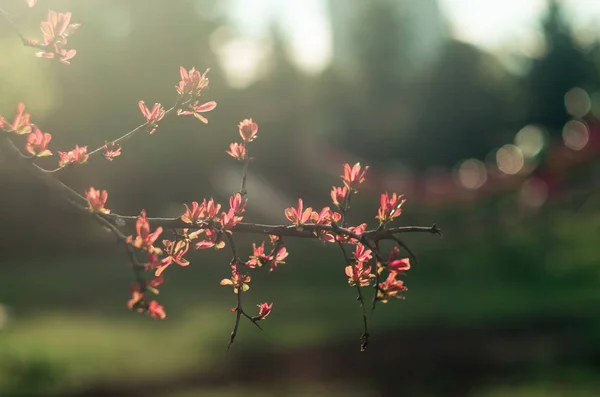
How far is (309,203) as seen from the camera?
1177 inches

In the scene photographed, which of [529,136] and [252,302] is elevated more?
[529,136]

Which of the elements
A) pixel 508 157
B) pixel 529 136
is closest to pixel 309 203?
pixel 508 157

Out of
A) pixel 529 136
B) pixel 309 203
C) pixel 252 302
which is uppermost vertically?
pixel 529 136

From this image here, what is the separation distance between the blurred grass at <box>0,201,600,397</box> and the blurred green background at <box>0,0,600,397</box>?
8 cm

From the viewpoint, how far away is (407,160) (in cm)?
4178

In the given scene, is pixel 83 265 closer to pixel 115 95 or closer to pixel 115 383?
pixel 115 95

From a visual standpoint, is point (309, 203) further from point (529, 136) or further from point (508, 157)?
point (529, 136)

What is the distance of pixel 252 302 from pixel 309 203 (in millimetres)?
14408

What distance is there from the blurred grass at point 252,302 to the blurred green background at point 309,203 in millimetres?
77

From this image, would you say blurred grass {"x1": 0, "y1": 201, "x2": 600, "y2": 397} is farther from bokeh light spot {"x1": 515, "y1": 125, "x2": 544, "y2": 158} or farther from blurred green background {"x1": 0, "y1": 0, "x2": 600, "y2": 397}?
bokeh light spot {"x1": 515, "y1": 125, "x2": 544, "y2": 158}

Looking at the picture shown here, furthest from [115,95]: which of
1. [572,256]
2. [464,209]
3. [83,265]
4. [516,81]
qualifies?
[516,81]

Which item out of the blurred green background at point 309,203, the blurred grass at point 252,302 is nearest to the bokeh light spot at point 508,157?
the blurred green background at point 309,203

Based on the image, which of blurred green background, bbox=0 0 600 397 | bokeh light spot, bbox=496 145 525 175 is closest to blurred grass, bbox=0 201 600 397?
blurred green background, bbox=0 0 600 397

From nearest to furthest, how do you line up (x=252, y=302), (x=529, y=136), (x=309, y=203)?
(x=252, y=302) → (x=309, y=203) → (x=529, y=136)
